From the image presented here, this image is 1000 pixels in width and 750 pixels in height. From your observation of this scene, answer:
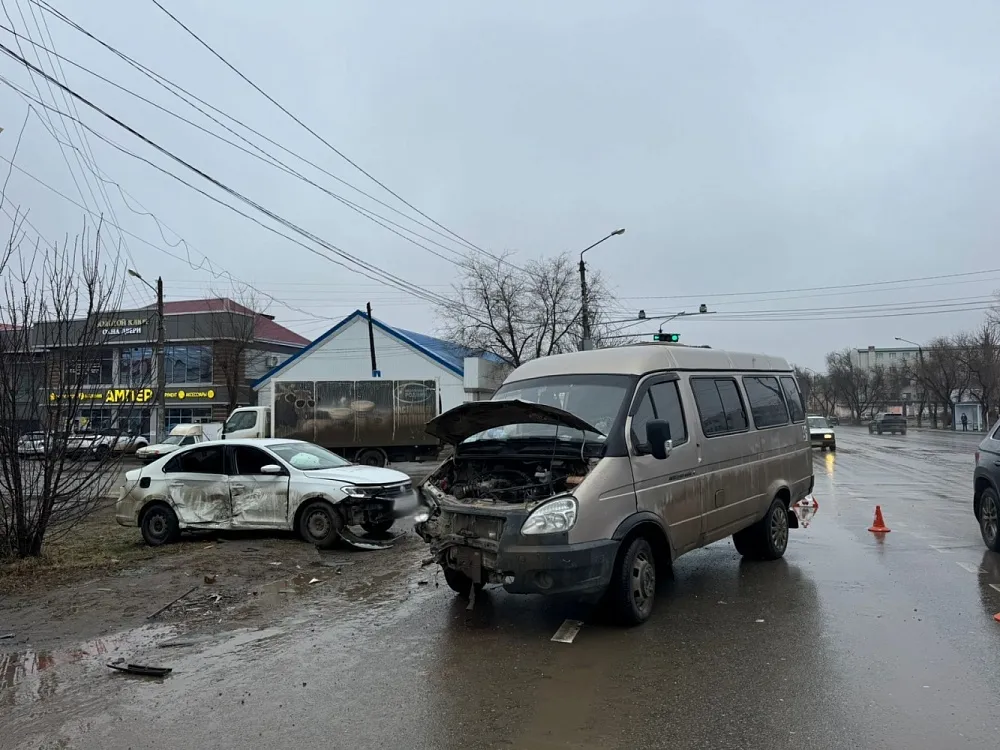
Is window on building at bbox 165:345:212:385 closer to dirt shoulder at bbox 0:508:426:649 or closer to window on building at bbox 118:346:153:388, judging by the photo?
dirt shoulder at bbox 0:508:426:649

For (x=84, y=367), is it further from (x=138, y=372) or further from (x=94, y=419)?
(x=138, y=372)

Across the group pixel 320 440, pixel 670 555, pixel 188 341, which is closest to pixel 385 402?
pixel 320 440

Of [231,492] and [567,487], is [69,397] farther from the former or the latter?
[567,487]

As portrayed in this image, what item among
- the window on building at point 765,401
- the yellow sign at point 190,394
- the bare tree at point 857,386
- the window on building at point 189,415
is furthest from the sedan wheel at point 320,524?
the bare tree at point 857,386

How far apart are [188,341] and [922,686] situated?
144ft

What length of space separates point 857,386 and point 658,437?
10051 centimetres

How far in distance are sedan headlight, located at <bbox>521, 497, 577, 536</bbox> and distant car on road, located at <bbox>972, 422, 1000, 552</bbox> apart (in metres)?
5.87

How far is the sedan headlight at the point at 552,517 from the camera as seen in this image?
17.0 feet

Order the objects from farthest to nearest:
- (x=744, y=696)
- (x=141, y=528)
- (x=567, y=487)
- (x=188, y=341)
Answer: (x=188, y=341)
(x=141, y=528)
(x=567, y=487)
(x=744, y=696)

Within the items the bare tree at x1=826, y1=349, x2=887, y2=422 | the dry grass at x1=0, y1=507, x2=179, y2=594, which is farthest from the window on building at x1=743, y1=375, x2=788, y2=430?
the bare tree at x1=826, y1=349, x2=887, y2=422

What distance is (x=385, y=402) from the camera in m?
23.7

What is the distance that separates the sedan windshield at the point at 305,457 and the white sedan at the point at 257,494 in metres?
0.02

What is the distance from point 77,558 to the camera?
891 centimetres

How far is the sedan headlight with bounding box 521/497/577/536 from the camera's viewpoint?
5.17 meters
